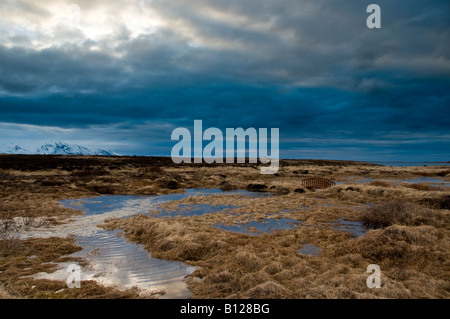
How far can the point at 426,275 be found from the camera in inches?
300

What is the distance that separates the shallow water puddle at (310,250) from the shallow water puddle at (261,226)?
2.83 meters

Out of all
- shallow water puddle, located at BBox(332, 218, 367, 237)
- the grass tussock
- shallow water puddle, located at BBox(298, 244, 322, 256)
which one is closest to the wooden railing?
shallow water puddle, located at BBox(332, 218, 367, 237)

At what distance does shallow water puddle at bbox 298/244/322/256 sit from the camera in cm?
1016

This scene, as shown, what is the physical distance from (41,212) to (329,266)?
18274 mm

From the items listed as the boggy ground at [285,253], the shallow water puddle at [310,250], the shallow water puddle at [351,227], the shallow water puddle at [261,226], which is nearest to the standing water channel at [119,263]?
the boggy ground at [285,253]

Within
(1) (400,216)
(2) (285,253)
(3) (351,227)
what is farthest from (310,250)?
(1) (400,216)

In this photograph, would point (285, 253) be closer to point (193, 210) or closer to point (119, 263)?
point (119, 263)

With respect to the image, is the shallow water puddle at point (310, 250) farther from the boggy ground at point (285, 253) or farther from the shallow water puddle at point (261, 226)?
the shallow water puddle at point (261, 226)

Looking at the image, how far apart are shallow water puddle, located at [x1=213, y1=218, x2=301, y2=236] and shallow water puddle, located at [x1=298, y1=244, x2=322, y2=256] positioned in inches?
111

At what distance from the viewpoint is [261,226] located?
14.8m

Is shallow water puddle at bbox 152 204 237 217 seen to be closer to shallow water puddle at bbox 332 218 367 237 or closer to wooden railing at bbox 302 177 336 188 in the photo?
shallow water puddle at bbox 332 218 367 237

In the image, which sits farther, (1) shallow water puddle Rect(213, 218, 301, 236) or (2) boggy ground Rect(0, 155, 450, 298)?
(1) shallow water puddle Rect(213, 218, 301, 236)

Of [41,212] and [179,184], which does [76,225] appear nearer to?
[41,212]
